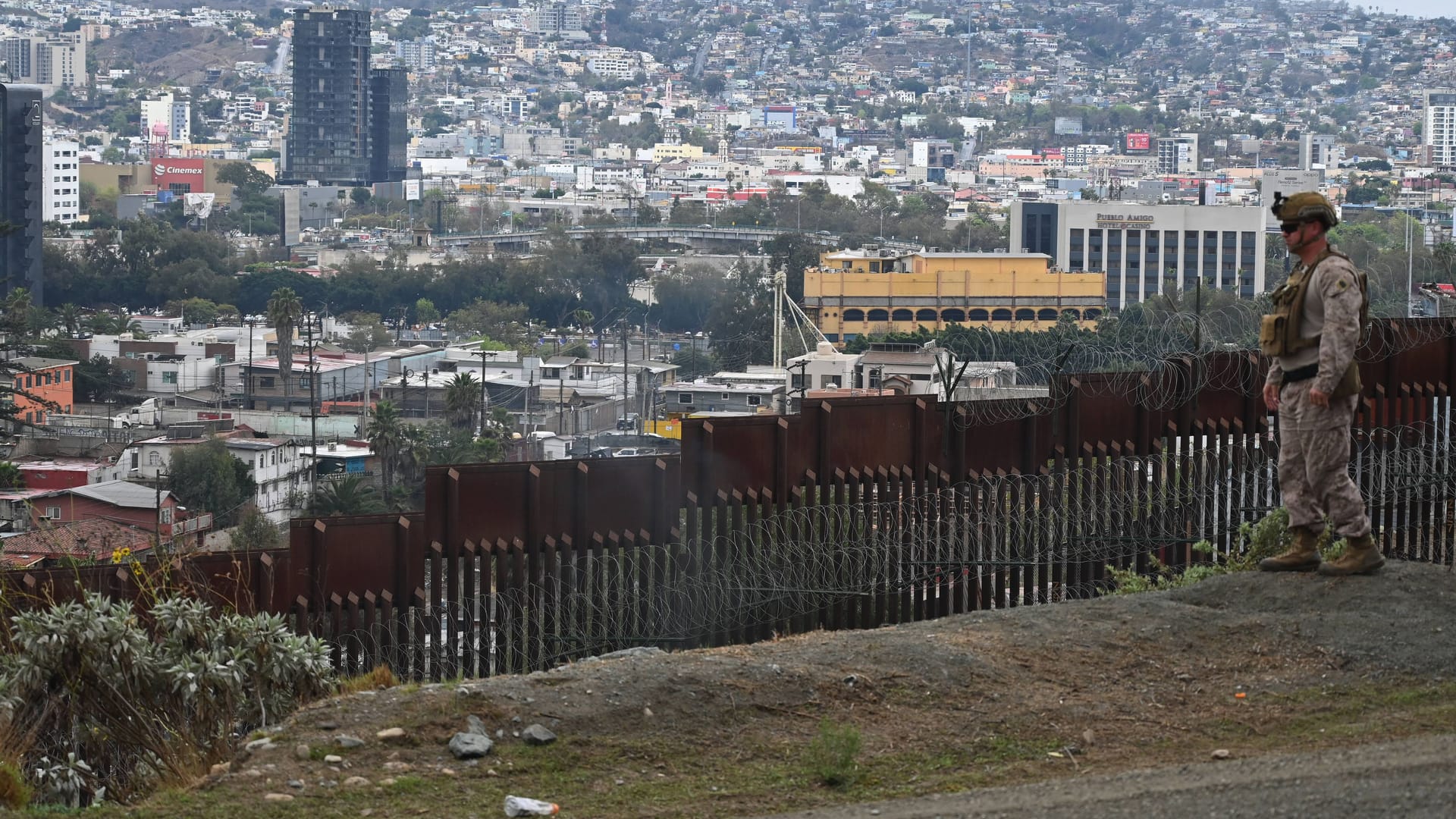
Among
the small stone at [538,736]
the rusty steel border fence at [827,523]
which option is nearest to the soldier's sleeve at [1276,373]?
the rusty steel border fence at [827,523]

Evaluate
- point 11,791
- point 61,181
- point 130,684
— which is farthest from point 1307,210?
point 61,181

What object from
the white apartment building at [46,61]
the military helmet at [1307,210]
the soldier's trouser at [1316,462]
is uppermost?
the white apartment building at [46,61]

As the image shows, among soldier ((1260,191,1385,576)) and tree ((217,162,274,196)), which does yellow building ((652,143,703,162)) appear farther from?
soldier ((1260,191,1385,576))

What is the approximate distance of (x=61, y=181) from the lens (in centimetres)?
10900

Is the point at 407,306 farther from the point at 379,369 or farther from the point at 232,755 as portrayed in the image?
the point at 232,755

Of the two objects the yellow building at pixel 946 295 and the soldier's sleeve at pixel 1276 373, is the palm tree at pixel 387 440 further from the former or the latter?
the soldier's sleeve at pixel 1276 373

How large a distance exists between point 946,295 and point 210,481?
27.0 m

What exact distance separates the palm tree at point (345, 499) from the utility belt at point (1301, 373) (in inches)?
879

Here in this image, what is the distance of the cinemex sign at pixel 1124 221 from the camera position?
240 feet

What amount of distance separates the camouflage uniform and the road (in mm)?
1741

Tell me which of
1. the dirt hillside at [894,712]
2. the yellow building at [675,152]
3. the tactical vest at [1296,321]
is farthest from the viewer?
the yellow building at [675,152]

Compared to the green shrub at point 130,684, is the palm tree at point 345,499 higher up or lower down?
lower down

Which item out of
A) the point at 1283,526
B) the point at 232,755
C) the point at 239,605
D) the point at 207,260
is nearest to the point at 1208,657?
the point at 1283,526

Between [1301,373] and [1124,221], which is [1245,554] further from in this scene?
[1124,221]
